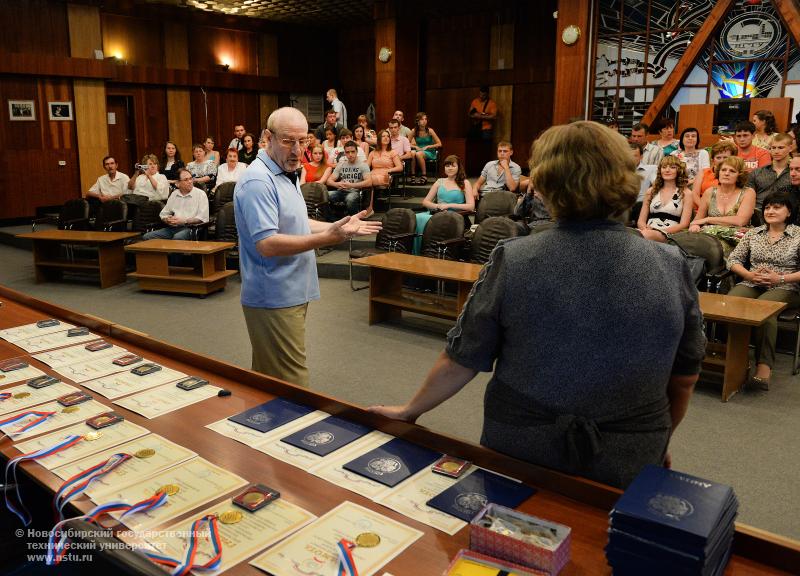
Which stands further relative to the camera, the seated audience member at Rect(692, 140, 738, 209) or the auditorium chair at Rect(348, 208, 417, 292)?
the auditorium chair at Rect(348, 208, 417, 292)

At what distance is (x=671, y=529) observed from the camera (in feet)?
3.55

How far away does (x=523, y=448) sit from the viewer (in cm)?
154

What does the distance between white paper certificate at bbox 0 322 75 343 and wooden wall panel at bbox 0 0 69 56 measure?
10.0 metres

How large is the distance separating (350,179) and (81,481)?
284 inches

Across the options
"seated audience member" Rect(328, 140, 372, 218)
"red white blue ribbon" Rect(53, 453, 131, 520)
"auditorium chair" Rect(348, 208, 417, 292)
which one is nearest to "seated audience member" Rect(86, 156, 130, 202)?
"seated audience member" Rect(328, 140, 372, 218)

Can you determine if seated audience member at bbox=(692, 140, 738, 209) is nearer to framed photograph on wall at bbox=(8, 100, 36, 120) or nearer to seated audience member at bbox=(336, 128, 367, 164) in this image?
seated audience member at bbox=(336, 128, 367, 164)

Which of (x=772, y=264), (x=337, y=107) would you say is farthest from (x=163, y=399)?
(x=337, y=107)

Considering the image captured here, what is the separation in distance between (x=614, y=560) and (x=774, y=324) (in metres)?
3.93

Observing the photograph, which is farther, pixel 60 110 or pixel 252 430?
pixel 60 110

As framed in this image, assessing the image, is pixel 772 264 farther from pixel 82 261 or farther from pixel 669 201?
pixel 82 261

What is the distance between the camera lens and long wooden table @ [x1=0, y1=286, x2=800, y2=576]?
Result: 127 centimetres

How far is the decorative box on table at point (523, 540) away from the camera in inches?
48.1

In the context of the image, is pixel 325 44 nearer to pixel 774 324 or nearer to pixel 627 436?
pixel 774 324

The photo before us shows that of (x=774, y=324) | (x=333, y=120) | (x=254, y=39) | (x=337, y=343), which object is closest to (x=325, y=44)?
(x=254, y=39)
